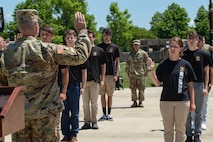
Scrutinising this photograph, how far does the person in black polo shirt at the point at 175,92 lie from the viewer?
6.71m

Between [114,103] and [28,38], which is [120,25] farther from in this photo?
[28,38]

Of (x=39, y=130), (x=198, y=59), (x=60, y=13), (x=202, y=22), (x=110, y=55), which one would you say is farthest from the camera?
(x=202, y=22)

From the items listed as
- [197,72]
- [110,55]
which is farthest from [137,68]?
[197,72]

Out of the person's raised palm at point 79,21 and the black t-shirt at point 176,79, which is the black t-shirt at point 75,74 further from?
the person's raised palm at point 79,21

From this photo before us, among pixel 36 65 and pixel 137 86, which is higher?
pixel 36 65

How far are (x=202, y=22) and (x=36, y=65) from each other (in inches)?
3035

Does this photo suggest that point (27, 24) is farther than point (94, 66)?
No

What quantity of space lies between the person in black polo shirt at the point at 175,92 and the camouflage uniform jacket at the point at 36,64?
7.29ft

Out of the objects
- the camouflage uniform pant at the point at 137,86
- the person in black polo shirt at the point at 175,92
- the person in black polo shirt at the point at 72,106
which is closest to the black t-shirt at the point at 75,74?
the person in black polo shirt at the point at 72,106

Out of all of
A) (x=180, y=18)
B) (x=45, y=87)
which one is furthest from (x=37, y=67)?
(x=180, y=18)

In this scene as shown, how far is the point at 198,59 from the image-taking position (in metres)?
7.88

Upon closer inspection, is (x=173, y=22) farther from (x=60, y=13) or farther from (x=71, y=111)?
(x=71, y=111)

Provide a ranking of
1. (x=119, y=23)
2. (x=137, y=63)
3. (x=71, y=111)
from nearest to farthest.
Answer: (x=71, y=111) < (x=137, y=63) < (x=119, y=23)

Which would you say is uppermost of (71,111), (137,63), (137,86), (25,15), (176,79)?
(25,15)
